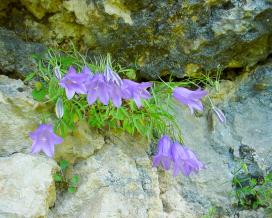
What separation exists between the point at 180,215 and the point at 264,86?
2.92ft

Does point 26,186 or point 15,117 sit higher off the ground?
point 15,117

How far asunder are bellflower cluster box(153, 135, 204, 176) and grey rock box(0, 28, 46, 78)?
2.42ft

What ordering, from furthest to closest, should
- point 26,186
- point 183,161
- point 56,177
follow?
point 183,161, point 56,177, point 26,186

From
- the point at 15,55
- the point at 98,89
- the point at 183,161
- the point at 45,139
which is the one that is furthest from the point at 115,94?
the point at 15,55

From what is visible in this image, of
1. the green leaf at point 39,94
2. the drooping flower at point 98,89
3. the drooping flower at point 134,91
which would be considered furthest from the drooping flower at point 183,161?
the green leaf at point 39,94

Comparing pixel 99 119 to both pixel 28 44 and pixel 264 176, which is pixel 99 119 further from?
pixel 264 176

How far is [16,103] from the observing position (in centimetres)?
223

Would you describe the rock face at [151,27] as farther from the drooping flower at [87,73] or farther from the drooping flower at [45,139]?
the drooping flower at [45,139]

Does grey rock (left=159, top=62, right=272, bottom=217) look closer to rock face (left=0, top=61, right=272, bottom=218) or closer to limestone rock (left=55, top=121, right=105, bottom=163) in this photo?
rock face (left=0, top=61, right=272, bottom=218)

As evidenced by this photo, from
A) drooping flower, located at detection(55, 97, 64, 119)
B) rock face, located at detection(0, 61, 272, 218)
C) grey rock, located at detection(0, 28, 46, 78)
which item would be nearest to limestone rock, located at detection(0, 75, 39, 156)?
rock face, located at detection(0, 61, 272, 218)

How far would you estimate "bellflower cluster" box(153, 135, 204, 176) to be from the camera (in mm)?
2221

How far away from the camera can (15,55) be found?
7.86 feet

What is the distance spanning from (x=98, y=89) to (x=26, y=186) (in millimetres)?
494

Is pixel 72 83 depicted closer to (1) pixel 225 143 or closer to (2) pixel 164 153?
(2) pixel 164 153
